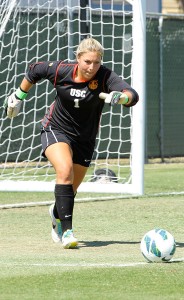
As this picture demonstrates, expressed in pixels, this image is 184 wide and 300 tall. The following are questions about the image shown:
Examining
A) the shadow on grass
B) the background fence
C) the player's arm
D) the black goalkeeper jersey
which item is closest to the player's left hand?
the black goalkeeper jersey

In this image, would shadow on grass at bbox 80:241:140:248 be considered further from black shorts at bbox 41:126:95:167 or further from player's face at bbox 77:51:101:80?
player's face at bbox 77:51:101:80

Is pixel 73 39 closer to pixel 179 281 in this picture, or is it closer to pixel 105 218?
pixel 105 218

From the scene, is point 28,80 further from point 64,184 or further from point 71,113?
point 64,184

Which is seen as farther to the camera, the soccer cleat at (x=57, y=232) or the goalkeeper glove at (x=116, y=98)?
the soccer cleat at (x=57, y=232)

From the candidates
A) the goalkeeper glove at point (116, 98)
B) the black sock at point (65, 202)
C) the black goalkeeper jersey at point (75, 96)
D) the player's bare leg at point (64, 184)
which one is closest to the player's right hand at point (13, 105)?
the black goalkeeper jersey at point (75, 96)

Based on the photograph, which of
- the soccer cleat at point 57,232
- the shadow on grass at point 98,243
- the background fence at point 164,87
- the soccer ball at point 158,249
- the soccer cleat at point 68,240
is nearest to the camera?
the soccer ball at point 158,249

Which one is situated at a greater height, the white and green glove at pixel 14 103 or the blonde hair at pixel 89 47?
the blonde hair at pixel 89 47

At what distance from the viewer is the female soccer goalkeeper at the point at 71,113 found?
898 cm

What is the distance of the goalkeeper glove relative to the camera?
338 inches

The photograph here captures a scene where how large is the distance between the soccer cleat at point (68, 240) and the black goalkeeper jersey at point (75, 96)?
0.96 m

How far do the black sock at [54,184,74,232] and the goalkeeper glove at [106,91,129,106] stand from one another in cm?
95

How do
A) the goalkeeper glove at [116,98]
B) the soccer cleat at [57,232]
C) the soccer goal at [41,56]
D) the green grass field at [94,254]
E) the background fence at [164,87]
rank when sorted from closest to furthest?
the green grass field at [94,254] → the goalkeeper glove at [116,98] → the soccer cleat at [57,232] → the soccer goal at [41,56] → the background fence at [164,87]

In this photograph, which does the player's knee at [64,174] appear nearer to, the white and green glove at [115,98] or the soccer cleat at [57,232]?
the soccer cleat at [57,232]

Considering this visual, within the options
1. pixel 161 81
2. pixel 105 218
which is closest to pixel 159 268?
pixel 105 218
